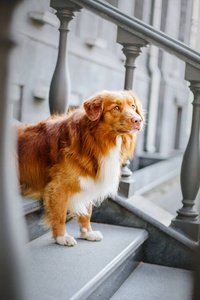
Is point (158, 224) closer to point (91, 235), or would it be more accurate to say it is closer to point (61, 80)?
point (91, 235)

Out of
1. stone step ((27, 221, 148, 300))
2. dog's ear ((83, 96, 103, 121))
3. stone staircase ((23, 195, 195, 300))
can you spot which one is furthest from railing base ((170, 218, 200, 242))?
dog's ear ((83, 96, 103, 121))

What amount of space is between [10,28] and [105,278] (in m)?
1.38

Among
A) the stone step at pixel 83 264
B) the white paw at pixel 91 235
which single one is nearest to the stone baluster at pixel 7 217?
the stone step at pixel 83 264

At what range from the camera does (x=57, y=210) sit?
6.75 feet

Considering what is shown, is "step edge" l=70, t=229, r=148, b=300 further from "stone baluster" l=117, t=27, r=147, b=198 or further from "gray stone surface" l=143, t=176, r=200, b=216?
"gray stone surface" l=143, t=176, r=200, b=216

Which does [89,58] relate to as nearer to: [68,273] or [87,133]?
[87,133]

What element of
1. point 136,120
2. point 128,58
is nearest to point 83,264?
point 136,120

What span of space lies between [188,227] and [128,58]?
1.11m

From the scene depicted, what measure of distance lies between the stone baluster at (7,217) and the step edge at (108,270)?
875mm

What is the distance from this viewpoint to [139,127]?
6.51ft

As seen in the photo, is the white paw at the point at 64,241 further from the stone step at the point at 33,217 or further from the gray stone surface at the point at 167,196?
the gray stone surface at the point at 167,196

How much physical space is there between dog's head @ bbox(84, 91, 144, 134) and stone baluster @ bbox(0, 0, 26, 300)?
127 centimetres

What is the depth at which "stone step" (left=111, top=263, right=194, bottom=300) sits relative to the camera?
2023 millimetres

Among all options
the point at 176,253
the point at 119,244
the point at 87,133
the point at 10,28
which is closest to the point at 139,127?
the point at 87,133
